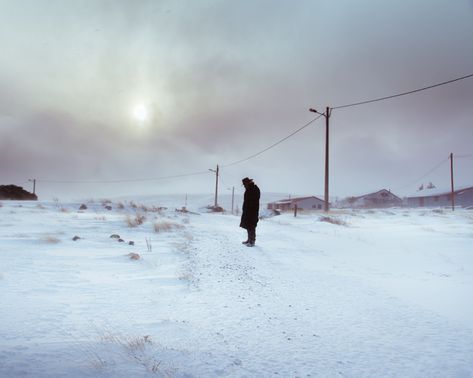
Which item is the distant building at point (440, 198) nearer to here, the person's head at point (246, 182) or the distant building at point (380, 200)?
the distant building at point (380, 200)

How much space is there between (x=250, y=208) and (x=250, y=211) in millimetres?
78

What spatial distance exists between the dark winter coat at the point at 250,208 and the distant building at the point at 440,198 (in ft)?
226

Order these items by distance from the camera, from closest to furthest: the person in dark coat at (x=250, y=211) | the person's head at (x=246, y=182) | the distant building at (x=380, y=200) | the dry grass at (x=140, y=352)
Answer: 1. the dry grass at (x=140, y=352)
2. the person in dark coat at (x=250, y=211)
3. the person's head at (x=246, y=182)
4. the distant building at (x=380, y=200)

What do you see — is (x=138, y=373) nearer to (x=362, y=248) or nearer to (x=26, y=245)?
(x=26, y=245)

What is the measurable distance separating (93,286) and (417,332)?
3.05 metres

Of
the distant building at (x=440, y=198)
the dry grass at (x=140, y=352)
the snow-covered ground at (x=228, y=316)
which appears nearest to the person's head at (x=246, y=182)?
the snow-covered ground at (x=228, y=316)

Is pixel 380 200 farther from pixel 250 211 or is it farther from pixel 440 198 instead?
pixel 250 211

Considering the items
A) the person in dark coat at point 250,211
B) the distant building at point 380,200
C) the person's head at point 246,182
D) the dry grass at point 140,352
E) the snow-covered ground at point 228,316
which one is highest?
the distant building at point 380,200

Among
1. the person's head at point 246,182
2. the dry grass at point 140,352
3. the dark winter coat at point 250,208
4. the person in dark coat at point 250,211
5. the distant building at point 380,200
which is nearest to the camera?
the dry grass at point 140,352

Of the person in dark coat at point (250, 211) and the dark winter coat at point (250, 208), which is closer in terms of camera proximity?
the person in dark coat at point (250, 211)

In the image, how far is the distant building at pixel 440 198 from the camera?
6097 centimetres

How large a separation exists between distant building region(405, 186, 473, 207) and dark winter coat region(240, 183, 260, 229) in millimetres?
68733

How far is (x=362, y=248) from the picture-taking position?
6.72 m

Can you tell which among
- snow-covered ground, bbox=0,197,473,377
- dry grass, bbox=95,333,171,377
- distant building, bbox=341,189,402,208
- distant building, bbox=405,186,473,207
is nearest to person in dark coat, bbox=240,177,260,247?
snow-covered ground, bbox=0,197,473,377
